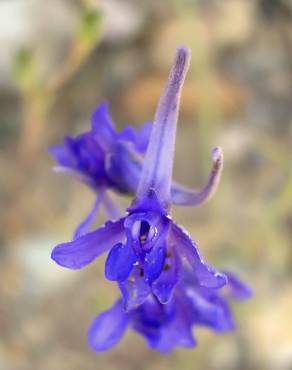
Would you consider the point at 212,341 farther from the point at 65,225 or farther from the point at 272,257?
the point at 65,225

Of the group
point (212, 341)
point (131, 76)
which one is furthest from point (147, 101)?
point (212, 341)

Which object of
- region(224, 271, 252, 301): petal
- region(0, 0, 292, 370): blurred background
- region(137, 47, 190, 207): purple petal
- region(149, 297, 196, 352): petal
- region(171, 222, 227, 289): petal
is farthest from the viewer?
region(0, 0, 292, 370): blurred background

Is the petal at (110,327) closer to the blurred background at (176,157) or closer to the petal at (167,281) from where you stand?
the petal at (167,281)

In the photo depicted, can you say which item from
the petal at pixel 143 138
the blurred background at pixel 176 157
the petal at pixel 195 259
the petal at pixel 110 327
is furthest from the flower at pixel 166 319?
the blurred background at pixel 176 157

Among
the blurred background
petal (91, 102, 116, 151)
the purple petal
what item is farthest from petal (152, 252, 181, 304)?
the blurred background

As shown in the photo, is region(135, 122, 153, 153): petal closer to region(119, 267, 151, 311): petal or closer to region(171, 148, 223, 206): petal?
region(171, 148, 223, 206): petal

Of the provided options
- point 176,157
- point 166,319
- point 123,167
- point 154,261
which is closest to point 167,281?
point 154,261
